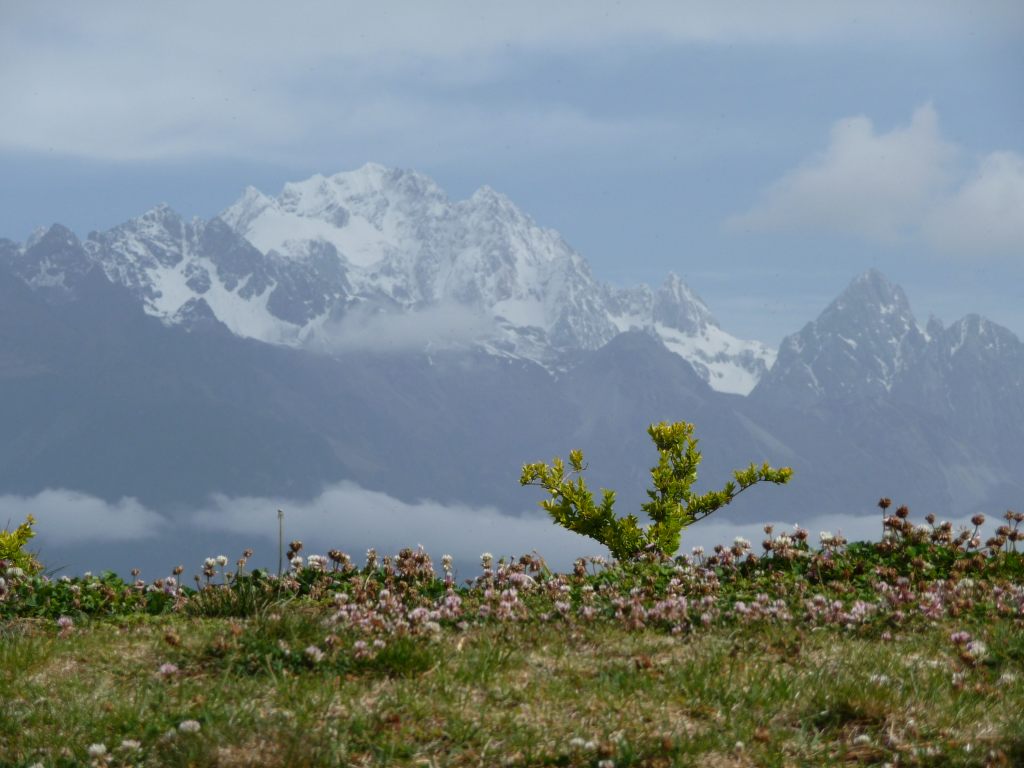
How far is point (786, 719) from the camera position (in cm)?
834

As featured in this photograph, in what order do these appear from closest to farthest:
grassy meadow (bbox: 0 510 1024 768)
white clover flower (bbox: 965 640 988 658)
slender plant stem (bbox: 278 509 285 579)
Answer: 1. grassy meadow (bbox: 0 510 1024 768)
2. white clover flower (bbox: 965 640 988 658)
3. slender plant stem (bbox: 278 509 285 579)

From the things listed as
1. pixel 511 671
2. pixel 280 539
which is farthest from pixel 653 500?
pixel 511 671

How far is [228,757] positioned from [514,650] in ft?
10.1

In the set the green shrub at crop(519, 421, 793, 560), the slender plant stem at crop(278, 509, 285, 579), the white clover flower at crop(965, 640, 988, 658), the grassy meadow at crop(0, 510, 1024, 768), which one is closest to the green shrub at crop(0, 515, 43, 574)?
the grassy meadow at crop(0, 510, 1024, 768)

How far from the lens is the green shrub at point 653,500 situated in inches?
714

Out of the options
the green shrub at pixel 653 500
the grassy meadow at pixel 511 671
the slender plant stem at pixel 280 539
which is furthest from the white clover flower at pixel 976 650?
the green shrub at pixel 653 500

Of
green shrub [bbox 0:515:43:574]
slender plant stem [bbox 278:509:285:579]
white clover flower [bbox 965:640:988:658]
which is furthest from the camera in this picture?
green shrub [bbox 0:515:43:574]

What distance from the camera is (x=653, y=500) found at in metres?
18.5

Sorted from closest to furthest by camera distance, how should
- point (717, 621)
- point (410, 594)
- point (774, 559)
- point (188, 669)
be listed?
point (188, 669) < point (717, 621) < point (410, 594) < point (774, 559)

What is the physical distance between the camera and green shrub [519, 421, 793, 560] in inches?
714

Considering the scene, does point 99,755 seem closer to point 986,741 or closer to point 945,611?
point 986,741

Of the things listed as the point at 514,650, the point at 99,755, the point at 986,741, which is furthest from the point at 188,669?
the point at 986,741

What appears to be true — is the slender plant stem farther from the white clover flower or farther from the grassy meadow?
the white clover flower

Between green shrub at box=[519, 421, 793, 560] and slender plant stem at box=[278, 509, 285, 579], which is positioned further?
green shrub at box=[519, 421, 793, 560]
